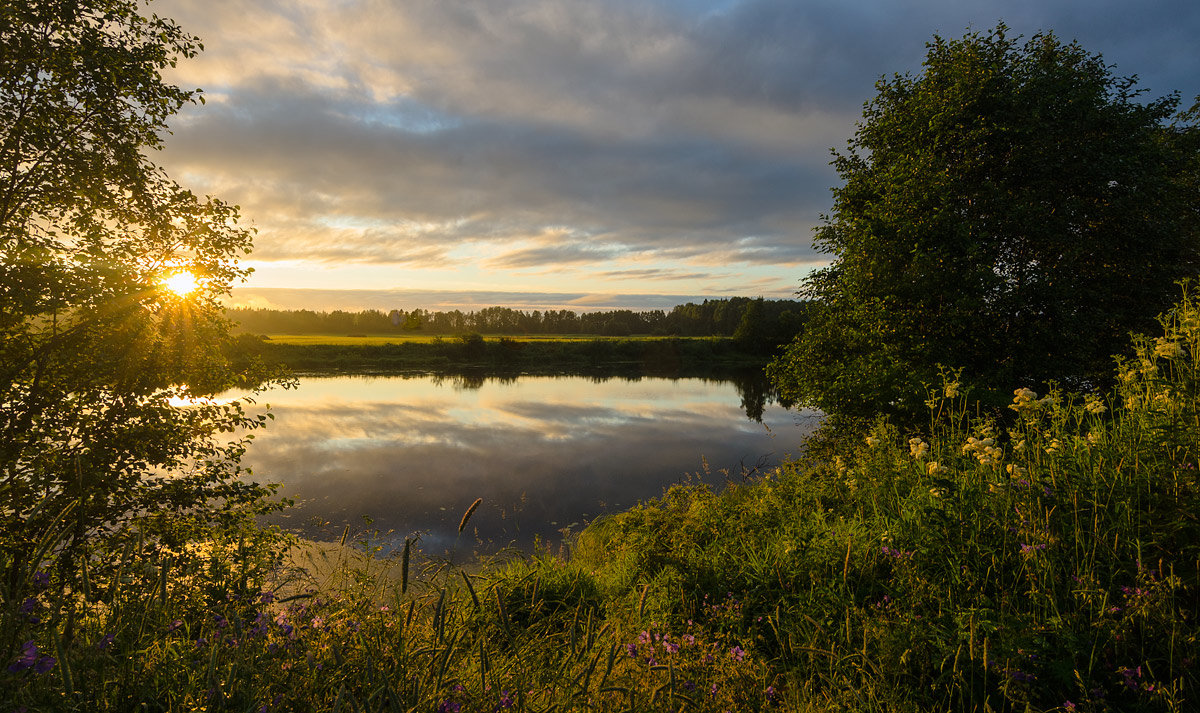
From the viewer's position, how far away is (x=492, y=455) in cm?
2195

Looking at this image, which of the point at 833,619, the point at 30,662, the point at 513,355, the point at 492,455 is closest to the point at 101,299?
the point at 30,662

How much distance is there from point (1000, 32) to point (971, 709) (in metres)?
20.1

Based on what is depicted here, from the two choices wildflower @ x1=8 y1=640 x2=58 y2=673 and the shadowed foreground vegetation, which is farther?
the shadowed foreground vegetation

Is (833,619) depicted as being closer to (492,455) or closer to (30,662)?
(30,662)

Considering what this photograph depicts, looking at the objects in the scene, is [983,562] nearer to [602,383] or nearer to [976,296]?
[976,296]

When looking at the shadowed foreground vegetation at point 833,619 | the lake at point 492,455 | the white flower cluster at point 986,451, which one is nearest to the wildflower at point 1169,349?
the shadowed foreground vegetation at point 833,619

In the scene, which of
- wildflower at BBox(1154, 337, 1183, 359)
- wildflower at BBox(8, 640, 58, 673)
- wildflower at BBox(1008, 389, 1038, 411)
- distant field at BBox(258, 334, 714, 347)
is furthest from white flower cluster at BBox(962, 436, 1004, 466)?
distant field at BBox(258, 334, 714, 347)

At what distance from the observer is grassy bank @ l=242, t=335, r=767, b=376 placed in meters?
63.5

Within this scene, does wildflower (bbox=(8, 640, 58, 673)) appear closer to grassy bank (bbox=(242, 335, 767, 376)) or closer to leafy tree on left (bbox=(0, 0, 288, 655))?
leafy tree on left (bbox=(0, 0, 288, 655))

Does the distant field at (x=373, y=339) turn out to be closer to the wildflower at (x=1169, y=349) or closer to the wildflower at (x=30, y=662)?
the wildflower at (x=1169, y=349)

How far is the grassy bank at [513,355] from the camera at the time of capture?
63531mm

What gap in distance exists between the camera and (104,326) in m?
7.64

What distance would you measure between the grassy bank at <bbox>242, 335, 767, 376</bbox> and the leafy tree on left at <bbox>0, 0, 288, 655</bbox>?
177 ft

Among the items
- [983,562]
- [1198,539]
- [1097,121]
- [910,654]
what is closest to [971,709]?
[910,654]
